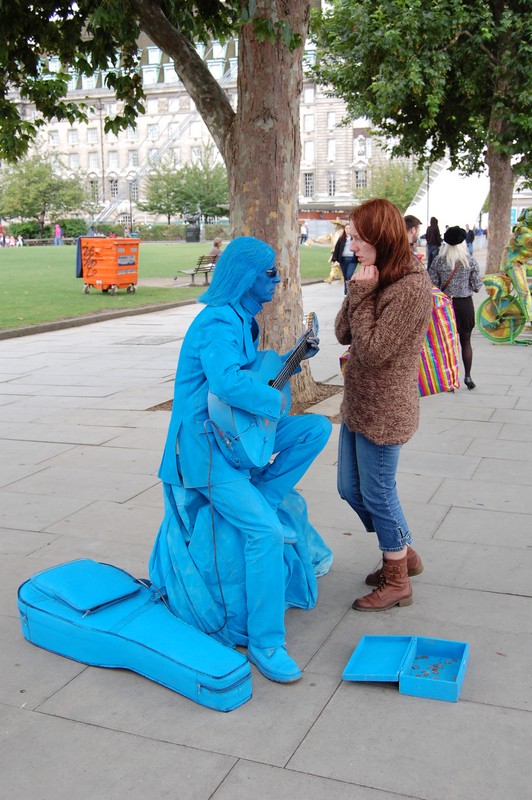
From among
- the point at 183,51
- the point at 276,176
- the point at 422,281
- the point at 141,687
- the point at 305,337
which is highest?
the point at 183,51

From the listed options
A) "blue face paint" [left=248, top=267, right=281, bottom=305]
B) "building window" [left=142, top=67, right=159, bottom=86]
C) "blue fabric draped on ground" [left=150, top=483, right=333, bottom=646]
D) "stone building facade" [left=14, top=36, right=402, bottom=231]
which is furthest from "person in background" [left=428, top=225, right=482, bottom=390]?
"building window" [left=142, top=67, right=159, bottom=86]

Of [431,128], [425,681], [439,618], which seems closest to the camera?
[425,681]

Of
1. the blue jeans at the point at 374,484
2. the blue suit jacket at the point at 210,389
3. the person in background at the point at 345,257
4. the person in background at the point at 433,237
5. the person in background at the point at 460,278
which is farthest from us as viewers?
the person in background at the point at 433,237

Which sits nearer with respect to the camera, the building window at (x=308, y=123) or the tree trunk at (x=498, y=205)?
the tree trunk at (x=498, y=205)

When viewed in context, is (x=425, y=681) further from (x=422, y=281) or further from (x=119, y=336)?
(x=119, y=336)

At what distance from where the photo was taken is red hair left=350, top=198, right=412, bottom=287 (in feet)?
11.2

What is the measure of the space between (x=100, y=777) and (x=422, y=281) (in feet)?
6.93

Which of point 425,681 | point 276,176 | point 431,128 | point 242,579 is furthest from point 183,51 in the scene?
point 431,128

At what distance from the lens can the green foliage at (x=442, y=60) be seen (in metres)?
18.1

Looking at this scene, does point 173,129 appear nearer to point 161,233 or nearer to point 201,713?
point 161,233

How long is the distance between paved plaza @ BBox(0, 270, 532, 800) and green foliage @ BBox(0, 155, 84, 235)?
72.4 meters

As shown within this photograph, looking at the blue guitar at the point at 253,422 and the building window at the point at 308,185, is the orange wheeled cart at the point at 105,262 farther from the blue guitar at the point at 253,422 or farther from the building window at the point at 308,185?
the building window at the point at 308,185

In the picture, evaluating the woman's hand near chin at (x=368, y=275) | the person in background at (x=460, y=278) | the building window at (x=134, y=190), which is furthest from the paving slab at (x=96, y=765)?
the building window at (x=134, y=190)

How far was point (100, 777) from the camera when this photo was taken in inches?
104
